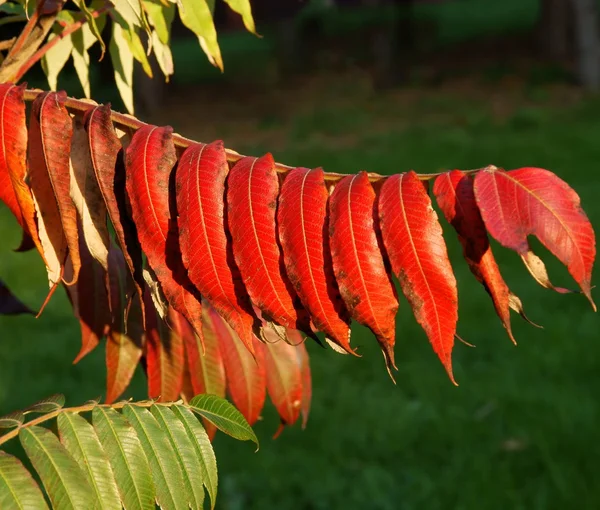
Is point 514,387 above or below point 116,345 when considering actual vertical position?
below

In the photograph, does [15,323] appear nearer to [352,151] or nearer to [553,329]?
[553,329]

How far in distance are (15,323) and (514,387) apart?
2733 millimetres

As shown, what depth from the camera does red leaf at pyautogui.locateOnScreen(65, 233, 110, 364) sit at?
1361mm

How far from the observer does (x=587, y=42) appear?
Answer: 386 inches

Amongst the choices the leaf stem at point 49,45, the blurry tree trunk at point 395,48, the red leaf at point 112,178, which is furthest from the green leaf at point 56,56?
the blurry tree trunk at point 395,48

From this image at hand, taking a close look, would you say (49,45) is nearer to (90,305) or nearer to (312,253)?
(90,305)

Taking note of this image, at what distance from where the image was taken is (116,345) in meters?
1.39

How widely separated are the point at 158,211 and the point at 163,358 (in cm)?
45

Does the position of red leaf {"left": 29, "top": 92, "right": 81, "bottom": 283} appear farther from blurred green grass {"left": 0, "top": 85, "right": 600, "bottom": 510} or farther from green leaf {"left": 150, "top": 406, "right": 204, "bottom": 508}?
blurred green grass {"left": 0, "top": 85, "right": 600, "bottom": 510}

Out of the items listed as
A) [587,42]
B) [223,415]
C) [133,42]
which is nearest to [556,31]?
[587,42]

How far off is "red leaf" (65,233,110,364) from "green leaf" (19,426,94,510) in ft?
1.24

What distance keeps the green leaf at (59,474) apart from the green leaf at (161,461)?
102 mm

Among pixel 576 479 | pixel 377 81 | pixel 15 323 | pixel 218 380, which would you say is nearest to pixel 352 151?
pixel 377 81

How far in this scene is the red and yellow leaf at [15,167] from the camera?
99 centimetres
